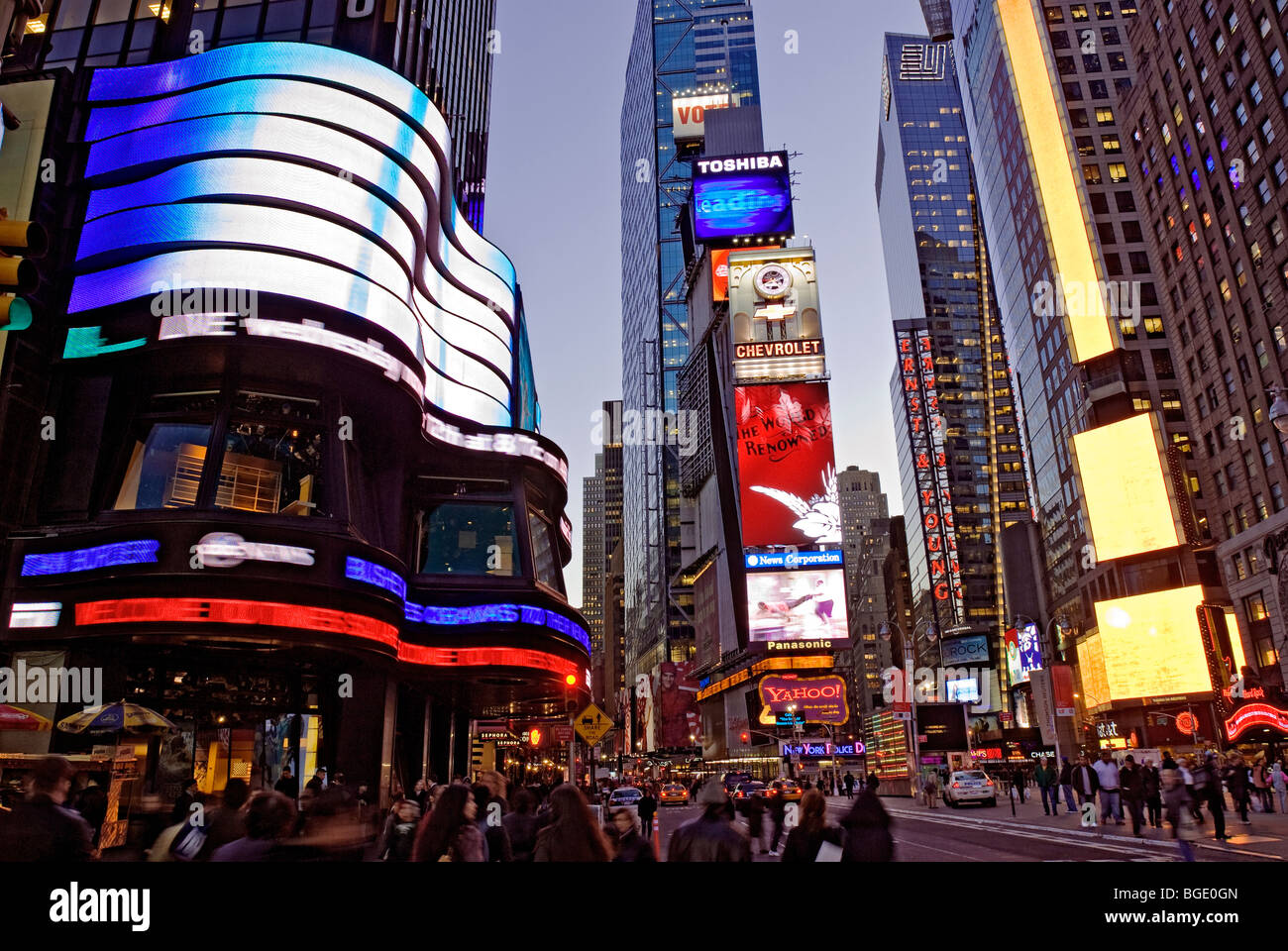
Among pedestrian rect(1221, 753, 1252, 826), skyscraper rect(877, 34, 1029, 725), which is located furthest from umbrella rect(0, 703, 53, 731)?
skyscraper rect(877, 34, 1029, 725)

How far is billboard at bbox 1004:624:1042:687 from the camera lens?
89.3 m

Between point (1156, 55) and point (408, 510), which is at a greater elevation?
point (1156, 55)

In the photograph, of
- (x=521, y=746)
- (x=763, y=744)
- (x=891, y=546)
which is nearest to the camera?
(x=521, y=746)

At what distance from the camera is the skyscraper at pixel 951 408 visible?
120 m

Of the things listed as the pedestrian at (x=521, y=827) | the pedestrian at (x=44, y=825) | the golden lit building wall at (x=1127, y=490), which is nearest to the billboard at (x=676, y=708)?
the golden lit building wall at (x=1127, y=490)

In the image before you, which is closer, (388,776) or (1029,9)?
(388,776)

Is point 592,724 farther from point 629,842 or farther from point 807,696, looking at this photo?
→ point 807,696

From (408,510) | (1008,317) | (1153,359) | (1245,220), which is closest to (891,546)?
(1008,317)

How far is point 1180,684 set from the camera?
65.6m

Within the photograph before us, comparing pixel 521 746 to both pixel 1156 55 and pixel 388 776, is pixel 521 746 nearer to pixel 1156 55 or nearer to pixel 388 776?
pixel 388 776

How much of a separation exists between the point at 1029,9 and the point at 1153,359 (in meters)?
43.8

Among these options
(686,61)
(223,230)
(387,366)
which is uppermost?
(686,61)

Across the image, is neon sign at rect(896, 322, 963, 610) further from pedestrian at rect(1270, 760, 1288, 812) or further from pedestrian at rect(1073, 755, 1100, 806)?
pedestrian at rect(1073, 755, 1100, 806)

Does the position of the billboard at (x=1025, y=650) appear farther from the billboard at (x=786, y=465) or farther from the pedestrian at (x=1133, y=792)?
the pedestrian at (x=1133, y=792)
